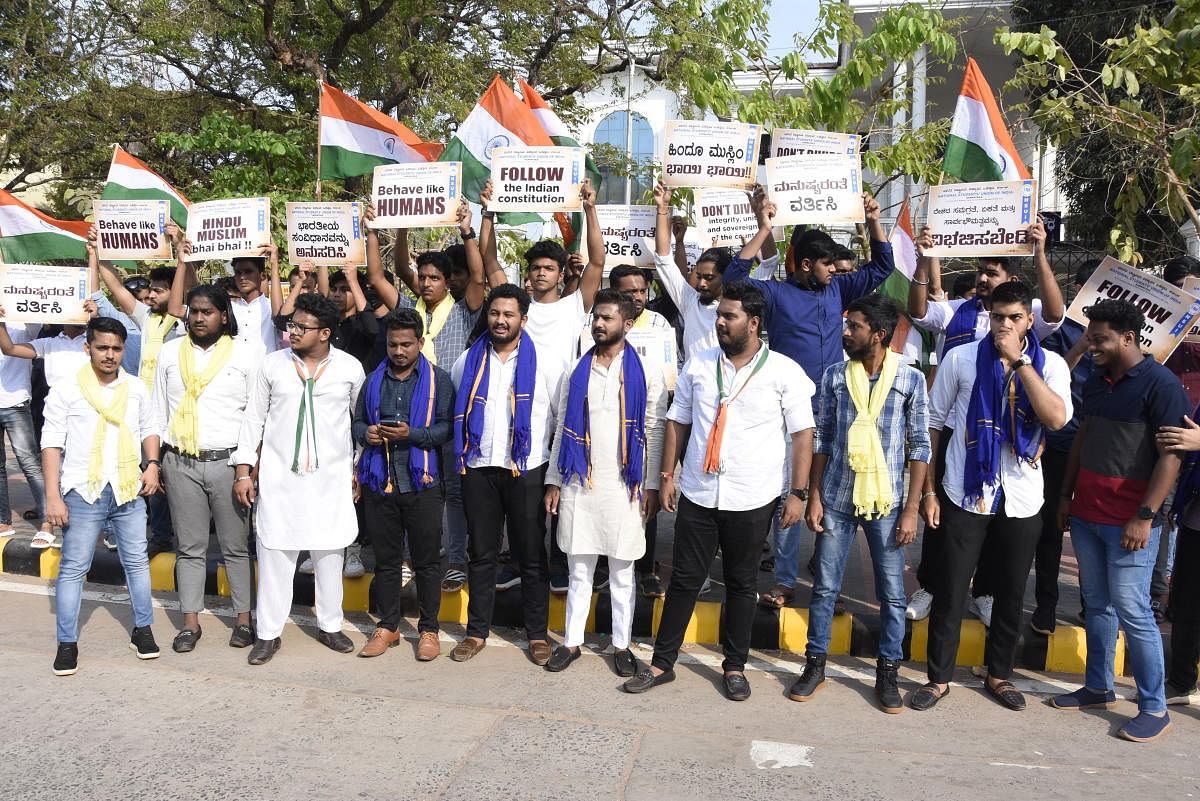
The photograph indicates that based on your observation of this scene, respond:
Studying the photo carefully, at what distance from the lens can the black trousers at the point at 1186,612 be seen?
16.1 feet

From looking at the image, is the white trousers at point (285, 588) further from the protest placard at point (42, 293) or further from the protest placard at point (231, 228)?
the protest placard at point (42, 293)

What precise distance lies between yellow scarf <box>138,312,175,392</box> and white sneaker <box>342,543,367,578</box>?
1.77 meters

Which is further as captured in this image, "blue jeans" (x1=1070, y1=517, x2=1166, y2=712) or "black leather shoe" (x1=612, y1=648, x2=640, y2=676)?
"black leather shoe" (x1=612, y1=648, x2=640, y2=676)

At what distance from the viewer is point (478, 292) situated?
6340mm

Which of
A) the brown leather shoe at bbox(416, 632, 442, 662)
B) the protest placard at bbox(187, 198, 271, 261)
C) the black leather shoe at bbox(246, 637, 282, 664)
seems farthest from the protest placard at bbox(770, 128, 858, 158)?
the black leather shoe at bbox(246, 637, 282, 664)

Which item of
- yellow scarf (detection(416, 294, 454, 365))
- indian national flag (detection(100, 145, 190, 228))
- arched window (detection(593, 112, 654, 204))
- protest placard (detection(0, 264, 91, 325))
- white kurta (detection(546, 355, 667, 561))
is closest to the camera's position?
white kurta (detection(546, 355, 667, 561))

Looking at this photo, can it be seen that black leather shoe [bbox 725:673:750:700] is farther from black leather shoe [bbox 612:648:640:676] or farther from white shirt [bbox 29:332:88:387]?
white shirt [bbox 29:332:88:387]

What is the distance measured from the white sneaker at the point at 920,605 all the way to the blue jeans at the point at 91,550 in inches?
166

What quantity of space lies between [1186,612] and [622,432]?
2890 millimetres

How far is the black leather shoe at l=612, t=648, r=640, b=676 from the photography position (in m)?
5.29

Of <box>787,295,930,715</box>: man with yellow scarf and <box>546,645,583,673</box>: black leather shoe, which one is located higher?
<box>787,295,930,715</box>: man with yellow scarf

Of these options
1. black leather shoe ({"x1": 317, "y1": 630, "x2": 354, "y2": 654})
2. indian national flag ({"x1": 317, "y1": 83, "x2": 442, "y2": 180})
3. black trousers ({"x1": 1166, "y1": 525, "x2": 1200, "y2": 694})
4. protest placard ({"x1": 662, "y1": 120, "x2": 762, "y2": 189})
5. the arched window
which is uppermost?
the arched window

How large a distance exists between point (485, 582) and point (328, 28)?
1119 centimetres

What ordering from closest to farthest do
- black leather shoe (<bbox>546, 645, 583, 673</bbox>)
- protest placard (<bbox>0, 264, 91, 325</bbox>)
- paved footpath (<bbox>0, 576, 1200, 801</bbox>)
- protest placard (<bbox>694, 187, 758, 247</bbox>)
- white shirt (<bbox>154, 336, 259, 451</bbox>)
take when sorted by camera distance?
paved footpath (<bbox>0, 576, 1200, 801</bbox>) < black leather shoe (<bbox>546, 645, 583, 673</bbox>) < white shirt (<bbox>154, 336, 259, 451</bbox>) < protest placard (<bbox>0, 264, 91, 325</bbox>) < protest placard (<bbox>694, 187, 758, 247</bbox>)
